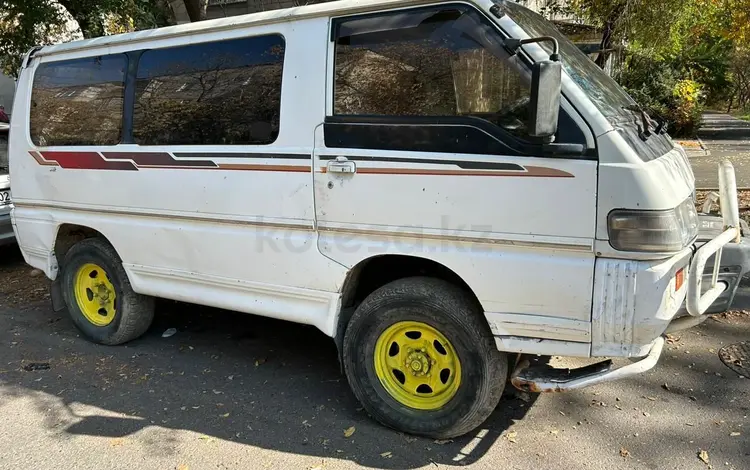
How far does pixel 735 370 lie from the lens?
13.6 feet

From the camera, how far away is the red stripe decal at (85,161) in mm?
4320

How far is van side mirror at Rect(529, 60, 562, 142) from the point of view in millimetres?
2615

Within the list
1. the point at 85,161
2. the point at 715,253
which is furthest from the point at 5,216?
the point at 715,253

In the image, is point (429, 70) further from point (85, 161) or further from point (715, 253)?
point (85, 161)

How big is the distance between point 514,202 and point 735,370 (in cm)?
249

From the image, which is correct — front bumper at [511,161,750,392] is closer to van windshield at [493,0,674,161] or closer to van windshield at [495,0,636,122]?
van windshield at [493,0,674,161]

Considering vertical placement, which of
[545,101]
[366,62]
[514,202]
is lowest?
[514,202]

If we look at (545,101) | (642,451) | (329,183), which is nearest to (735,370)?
(642,451)

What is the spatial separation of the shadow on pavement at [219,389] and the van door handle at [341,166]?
5.11 feet

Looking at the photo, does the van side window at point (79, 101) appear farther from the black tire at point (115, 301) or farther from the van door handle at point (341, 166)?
the van door handle at point (341, 166)

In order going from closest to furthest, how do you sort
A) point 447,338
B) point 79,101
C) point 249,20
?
A: point 447,338, point 249,20, point 79,101

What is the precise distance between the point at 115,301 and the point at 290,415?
1987 mm

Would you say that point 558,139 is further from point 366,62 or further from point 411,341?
point 411,341

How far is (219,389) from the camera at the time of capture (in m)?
4.16
